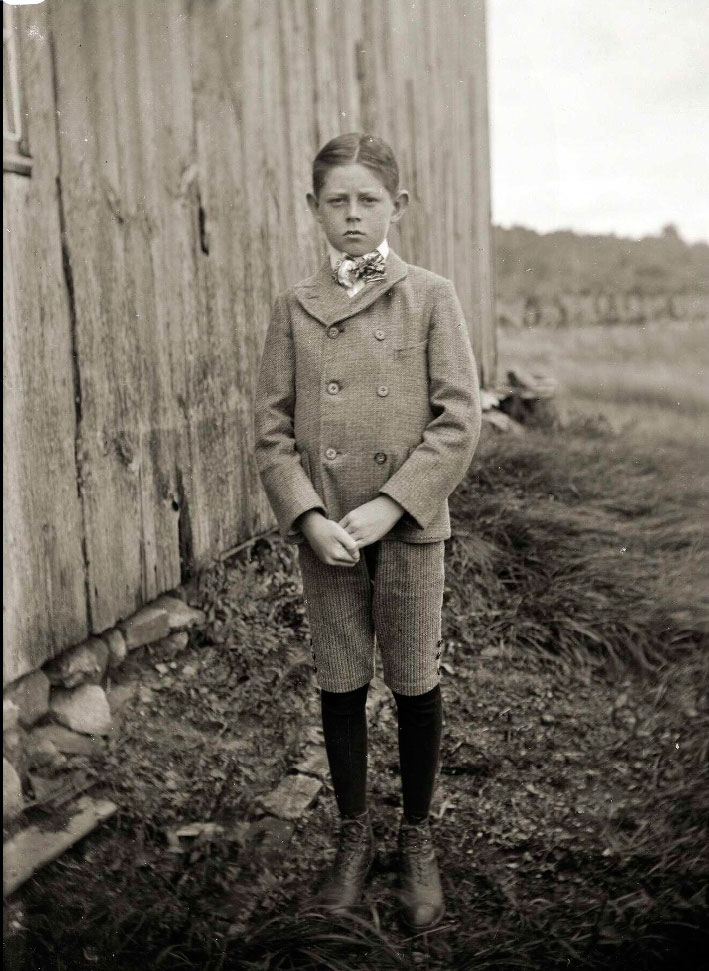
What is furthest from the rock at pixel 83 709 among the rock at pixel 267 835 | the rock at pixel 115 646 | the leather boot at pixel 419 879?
the leather boot at pixel 419 879

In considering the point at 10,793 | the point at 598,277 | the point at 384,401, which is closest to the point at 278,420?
the point at 384,401

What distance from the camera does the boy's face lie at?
1733 millimetres

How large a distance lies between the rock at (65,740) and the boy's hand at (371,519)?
25.8 inches

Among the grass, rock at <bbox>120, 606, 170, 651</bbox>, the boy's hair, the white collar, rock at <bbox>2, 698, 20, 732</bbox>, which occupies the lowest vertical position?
rock at <bbox>2, 698, 20, 732</bbox>

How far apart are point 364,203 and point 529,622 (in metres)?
1.08

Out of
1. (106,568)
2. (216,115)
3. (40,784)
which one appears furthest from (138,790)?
(216,115)

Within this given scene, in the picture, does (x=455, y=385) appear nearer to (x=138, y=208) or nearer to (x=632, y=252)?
(x=632, y=252)

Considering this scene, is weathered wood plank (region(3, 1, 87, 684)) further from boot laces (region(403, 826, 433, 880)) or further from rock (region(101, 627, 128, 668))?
boot laces (region(403, 826, 433, 880))

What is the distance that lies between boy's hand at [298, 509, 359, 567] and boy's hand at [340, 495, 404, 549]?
0.02 metres

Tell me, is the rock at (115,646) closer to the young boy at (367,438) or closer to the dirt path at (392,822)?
the dirt path at (392,822)

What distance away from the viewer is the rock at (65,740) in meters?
1.75

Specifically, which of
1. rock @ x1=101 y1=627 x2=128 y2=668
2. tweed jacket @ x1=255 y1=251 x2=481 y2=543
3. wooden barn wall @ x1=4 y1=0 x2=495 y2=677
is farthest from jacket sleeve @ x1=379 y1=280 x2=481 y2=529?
rock @ x1=101 y1=627 x2=128 y2=668

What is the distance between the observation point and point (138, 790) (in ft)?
5.81

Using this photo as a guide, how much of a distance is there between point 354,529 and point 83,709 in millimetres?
672
